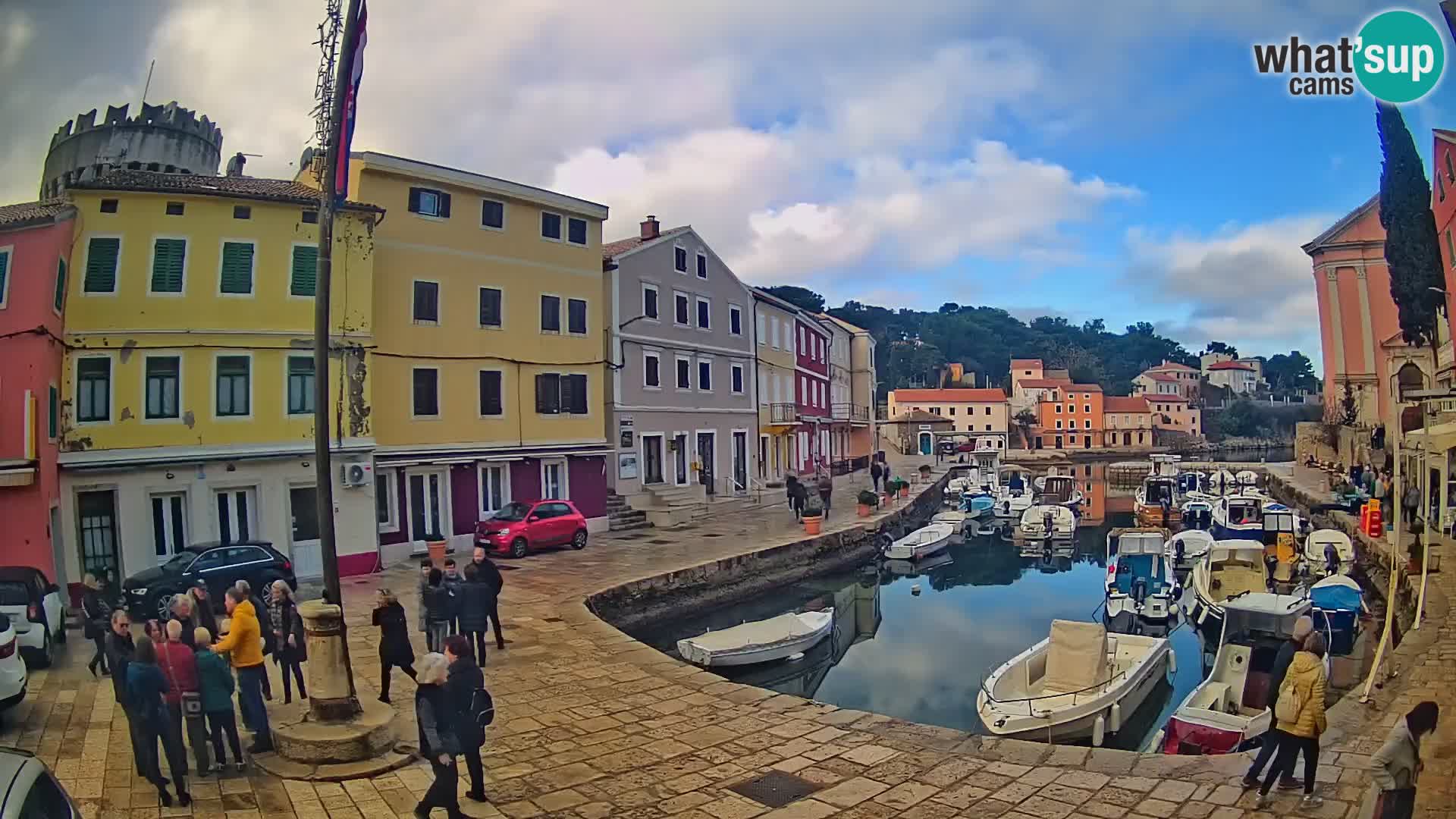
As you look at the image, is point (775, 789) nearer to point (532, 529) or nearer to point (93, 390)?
point (93, 390)

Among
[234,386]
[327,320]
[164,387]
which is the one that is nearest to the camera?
[327,320]

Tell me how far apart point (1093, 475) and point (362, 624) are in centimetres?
8017

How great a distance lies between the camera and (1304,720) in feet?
24.1

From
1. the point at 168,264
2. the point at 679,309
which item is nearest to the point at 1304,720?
the point at 168,264

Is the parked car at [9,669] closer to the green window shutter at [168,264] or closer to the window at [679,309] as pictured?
the green window shutter at [168,264]

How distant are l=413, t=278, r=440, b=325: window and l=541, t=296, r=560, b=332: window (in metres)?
3.76

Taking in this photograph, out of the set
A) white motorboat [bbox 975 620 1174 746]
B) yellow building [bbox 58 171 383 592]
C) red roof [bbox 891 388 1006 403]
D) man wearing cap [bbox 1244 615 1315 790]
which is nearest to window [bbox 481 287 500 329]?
yellow building [bbox 58 171 383 592]

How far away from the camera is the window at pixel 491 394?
24.7m

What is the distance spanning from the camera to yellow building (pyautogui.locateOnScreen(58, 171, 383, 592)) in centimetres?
1228

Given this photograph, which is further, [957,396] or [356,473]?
[957,396]

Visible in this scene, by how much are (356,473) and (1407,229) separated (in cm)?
3705

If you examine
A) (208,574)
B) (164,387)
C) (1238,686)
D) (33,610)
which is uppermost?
(164,387)

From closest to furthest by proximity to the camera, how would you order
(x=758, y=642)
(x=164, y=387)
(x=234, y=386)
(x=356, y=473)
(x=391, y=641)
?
1. (x=391, y=641)
2. (x=164, y=387)
3. (x=234, y=386)
4. (x=758, y=642)
5. (x=356, y=473)

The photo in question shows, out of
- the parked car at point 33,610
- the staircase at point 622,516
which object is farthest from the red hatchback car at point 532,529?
the parked car at point 33,610
